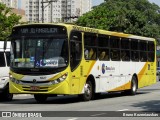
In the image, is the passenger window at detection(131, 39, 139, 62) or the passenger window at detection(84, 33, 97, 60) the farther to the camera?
the passenger window at detection(131, 39, 139, 62)

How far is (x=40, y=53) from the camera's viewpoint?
64.0 ft

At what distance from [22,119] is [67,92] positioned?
19.3ft

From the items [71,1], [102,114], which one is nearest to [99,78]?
[102,114]

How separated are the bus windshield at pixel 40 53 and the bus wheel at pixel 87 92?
2.14m

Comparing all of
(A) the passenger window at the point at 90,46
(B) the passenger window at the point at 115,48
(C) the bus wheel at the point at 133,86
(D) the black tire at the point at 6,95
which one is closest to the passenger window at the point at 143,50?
(C) the bus wheel at the point at 133,86

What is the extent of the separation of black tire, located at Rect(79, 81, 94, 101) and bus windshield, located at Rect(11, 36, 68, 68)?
84.3 inches

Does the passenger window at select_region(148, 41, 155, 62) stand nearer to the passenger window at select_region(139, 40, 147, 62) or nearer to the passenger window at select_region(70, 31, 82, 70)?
the passenger window at select_region(139, 40, 147, 62)

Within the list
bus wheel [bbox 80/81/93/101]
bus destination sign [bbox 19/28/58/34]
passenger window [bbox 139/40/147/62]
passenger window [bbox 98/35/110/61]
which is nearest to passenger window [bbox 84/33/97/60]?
passenger window [bbox 98/35/110/61]

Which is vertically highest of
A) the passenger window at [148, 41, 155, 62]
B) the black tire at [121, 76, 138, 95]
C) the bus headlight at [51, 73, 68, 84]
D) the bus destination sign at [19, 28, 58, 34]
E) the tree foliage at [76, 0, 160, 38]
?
the tree foliage at [76, 0, 160, 38]

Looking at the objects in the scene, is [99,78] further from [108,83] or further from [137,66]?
[137,66]

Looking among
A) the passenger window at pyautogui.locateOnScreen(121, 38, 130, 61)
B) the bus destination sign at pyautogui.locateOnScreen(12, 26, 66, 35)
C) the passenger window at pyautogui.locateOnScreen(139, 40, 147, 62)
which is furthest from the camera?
the passenger window at pyautogui.locateOnScreen(139, 40, 147, 62)

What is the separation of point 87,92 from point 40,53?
300cm

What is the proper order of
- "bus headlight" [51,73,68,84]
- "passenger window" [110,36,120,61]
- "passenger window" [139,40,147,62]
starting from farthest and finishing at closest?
"passenger window" [139,40,147,62] < "passenger window" [110,36,120,61] < "bus headlight" [51,73,68,84]

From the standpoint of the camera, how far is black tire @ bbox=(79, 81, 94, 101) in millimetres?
21062
